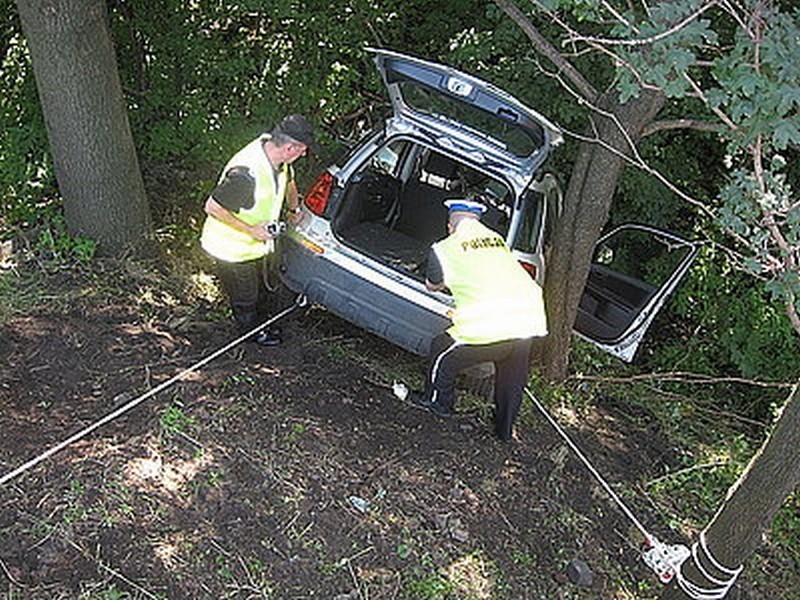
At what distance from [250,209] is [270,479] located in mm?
1722

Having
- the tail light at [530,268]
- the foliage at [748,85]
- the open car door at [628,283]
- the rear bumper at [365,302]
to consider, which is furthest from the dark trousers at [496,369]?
the open car door at [628,283]

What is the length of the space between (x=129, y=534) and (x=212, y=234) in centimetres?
208

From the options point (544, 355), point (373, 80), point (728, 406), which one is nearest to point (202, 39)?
point (373, 80)

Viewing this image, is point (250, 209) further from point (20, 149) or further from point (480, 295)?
point (20, 149)

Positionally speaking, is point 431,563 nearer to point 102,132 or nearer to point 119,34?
point 102,132

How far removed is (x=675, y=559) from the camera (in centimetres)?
482

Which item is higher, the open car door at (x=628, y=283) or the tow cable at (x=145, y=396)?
the tow cable at (x=145, y=396)

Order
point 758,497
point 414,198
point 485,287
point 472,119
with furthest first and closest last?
point 414,198
point 472,119
point 485,287
point 758,497

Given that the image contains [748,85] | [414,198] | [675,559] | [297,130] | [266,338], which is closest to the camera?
[748,85]

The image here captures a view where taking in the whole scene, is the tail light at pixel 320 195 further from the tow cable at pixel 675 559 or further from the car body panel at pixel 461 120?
the tow cable at pixel 675 559

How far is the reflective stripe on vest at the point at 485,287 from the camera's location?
4.93 meters

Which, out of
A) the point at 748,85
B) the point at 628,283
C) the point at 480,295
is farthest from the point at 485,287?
the point at 628,283

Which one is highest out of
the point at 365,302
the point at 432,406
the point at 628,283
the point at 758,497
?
the point at 365,302

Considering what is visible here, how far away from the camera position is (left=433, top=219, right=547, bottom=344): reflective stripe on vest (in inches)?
194
